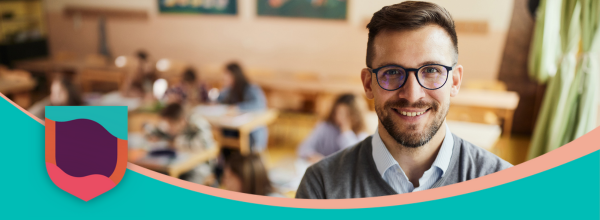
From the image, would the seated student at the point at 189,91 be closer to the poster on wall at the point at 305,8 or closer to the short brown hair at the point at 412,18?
the poster on wall at the point at 305,8

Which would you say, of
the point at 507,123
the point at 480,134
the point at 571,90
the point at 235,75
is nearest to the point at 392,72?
the point at 571,90

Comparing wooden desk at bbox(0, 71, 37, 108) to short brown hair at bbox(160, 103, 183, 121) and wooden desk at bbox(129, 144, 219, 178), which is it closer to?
short brown hair at bbox(160, 103, 183, 121)

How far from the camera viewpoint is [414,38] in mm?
682

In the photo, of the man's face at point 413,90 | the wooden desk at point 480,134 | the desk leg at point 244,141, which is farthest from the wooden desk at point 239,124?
the man's face at point 413,90

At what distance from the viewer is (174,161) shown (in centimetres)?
317

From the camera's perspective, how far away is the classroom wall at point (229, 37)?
6309 mm

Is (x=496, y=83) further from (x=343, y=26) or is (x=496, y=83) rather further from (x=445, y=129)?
(x=445, y=129)

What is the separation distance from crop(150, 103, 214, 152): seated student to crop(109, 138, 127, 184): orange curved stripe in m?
2.66

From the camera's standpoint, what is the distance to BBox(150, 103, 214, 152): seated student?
11.4 feet

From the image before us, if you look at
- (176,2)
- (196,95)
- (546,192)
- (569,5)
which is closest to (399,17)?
(546,192)

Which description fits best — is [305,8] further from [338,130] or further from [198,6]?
[338,130]

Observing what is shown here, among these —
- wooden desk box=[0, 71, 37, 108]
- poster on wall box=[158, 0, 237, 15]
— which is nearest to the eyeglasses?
wooden desk box=[0, 71, 37, 108]

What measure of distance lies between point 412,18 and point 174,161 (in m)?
2.80

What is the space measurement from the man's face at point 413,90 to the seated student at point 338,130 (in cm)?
242
